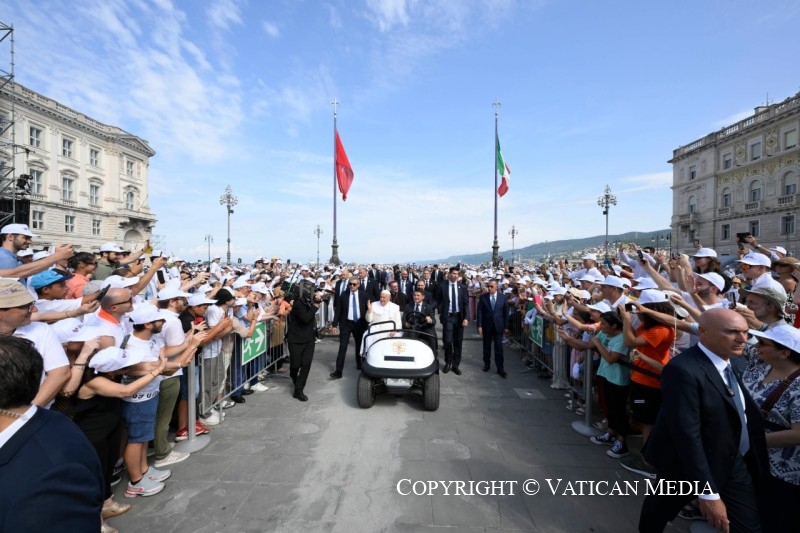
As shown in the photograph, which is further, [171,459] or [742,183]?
[742,183]

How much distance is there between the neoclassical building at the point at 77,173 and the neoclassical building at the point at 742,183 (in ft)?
224

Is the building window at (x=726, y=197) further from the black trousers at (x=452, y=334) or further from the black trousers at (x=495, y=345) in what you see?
the black trousers at (x=452, y=334)

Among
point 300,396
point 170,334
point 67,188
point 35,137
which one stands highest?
point 35,137

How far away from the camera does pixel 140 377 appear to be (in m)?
3.41

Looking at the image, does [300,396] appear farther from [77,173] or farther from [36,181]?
[77,173]

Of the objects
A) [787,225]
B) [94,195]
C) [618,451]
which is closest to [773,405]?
[618,451]

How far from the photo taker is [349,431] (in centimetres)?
498

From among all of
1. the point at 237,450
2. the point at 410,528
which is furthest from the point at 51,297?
the point at 410,528

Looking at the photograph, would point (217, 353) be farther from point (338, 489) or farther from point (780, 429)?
point (780, 429)

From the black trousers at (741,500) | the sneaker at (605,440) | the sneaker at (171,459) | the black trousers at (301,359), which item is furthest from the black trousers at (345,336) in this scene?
the black trousers at (741,500)

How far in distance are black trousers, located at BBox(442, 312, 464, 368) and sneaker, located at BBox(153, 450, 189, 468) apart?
5151 millimetres

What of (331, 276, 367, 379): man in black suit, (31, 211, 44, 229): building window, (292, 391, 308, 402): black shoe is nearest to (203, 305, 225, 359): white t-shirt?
(292, 391, 308, 402): black shoe

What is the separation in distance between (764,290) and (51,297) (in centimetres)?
749

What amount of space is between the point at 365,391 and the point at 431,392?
1022 mm
